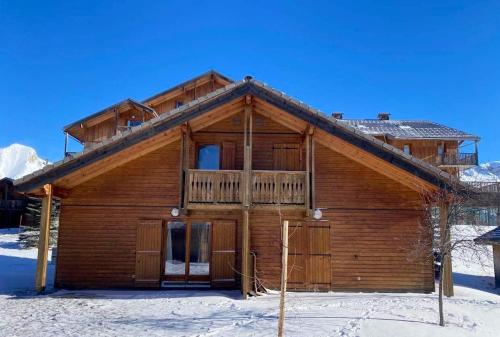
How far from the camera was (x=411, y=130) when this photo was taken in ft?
118

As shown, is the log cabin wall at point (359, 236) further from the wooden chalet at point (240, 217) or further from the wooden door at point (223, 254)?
the wooden door at point (223, 254)

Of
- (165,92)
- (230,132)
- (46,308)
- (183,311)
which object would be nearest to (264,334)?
(183,311)

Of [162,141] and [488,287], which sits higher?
[162,141]

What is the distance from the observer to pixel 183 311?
9258 millimetres

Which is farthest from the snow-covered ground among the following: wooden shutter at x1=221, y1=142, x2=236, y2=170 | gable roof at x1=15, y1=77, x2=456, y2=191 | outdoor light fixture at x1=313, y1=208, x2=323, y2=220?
wooden shutter at x1=221, y1=142, x2=236, y2=170

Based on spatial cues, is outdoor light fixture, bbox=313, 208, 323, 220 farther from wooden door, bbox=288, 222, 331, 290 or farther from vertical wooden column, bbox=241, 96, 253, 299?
vertical wooden column, bbox=241, 96, 253, 299

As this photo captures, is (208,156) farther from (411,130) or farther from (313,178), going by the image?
(411,130)

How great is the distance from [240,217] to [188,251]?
78.1 inches

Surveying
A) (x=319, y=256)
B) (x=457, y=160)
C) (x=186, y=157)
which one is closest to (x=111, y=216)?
(x=186, y=157)

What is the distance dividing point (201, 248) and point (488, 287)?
12.5 meters

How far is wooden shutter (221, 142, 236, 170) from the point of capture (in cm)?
1298

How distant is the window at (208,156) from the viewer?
1323 cm

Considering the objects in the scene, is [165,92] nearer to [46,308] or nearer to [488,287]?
[46,308]

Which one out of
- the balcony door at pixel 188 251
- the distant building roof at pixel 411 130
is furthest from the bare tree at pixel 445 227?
the distant building roof at pixel 411 130
